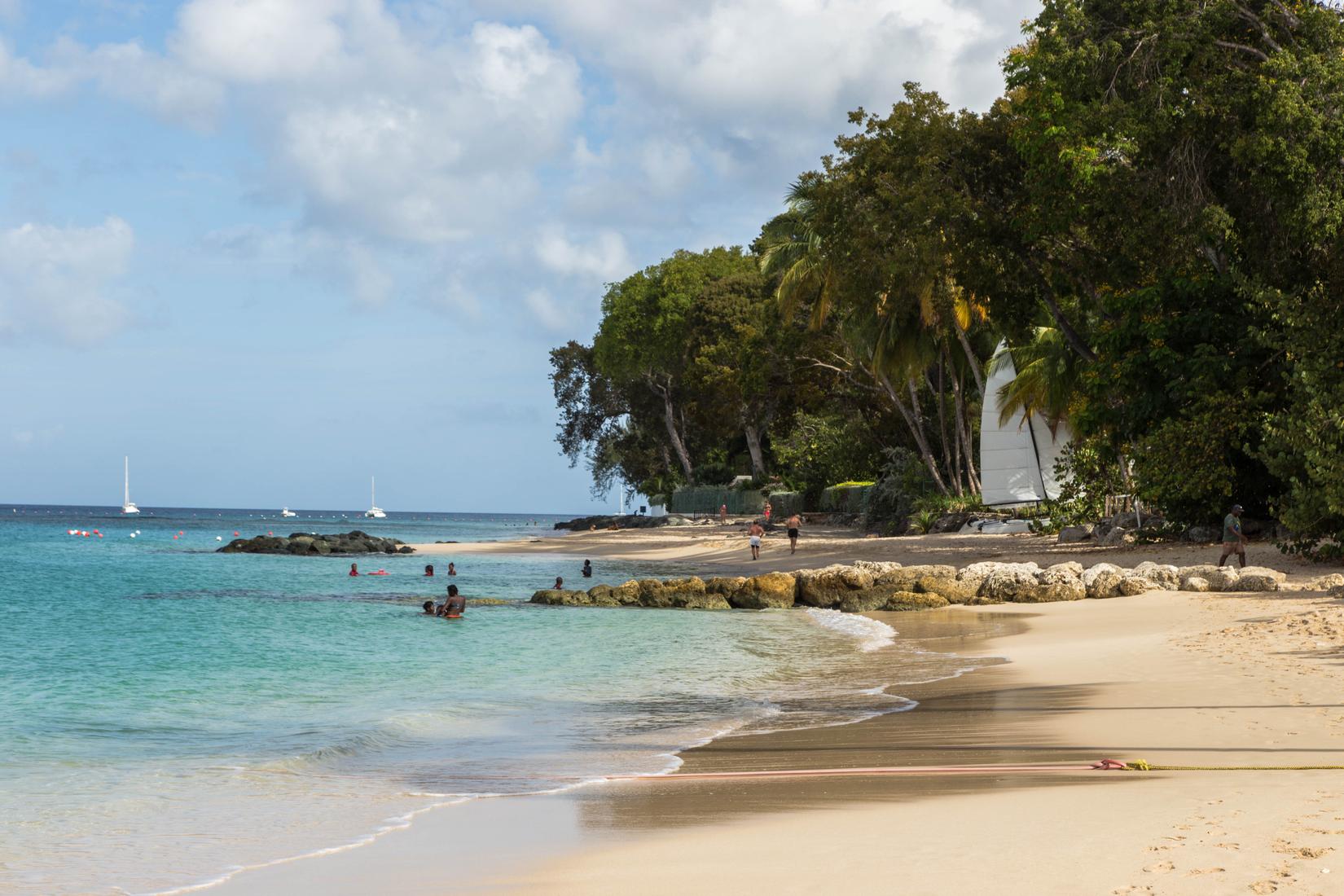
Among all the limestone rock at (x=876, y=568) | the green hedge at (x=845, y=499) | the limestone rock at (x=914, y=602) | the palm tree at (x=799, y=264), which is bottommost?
the limestone rock at (x=914, y=602)

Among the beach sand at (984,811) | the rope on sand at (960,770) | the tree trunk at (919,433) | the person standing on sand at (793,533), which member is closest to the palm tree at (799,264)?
the tree trunk at (919,433)

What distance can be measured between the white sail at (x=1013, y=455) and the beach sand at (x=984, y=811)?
27.3 m

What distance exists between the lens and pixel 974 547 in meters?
32.4

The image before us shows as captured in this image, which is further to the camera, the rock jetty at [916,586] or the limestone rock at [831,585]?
the limestone rock at [831,585]

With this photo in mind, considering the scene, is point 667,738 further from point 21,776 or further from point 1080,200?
point 1080,200

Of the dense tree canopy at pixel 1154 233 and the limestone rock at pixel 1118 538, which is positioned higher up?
the dense tree canopy at pixel 1154 233

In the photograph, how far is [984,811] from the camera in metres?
6.38

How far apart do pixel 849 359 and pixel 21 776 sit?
142 feet

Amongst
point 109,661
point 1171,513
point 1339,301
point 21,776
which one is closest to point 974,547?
point 1171,513

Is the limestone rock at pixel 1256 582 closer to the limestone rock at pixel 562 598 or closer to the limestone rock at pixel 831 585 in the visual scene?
the limestone rock at pixel 831 585

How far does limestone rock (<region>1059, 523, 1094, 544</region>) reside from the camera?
30.3 meters

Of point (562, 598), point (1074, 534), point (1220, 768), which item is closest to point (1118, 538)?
point (1074, 534)

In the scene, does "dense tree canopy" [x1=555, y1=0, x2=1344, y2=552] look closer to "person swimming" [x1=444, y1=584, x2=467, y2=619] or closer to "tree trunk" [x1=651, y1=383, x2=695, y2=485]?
"person swimming" [x1=444, y1=584, x2=467, y2=619]

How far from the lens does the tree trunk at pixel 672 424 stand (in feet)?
227
